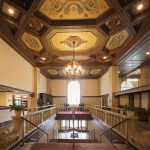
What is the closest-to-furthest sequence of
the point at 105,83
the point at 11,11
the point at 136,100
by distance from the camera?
1. the point at 11,11
2. the point at 136,100
3. the point at 105,83

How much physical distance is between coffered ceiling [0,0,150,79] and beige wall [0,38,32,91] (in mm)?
327

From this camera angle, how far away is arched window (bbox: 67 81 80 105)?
869 inches

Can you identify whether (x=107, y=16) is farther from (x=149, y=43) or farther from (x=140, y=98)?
(x=140, y=98)

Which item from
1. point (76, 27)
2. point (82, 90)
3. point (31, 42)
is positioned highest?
point (76, 27)

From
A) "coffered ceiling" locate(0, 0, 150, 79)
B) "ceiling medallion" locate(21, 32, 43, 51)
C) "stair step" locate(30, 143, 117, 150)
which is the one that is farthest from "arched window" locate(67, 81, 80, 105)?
"stair step" locate(30, 143, 117, 150)

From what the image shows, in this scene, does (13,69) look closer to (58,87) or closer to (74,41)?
(74,41)

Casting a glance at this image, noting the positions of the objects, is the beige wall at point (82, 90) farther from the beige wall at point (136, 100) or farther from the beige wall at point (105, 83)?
the beige wall at point (136, 100)

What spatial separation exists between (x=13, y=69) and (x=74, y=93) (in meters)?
12.7

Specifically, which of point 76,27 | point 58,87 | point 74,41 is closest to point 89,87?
point 58,87

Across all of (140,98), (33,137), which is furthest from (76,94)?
(33,137)

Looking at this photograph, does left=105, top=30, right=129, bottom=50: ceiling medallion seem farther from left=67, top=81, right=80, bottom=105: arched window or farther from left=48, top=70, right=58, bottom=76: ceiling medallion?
left=67, top=81, right=80, bottom=105: arched window

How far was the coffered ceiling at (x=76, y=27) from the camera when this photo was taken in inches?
288

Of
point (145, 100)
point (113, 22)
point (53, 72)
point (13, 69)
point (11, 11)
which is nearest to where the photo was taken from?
point (11, 11)

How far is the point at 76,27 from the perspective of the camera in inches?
348
